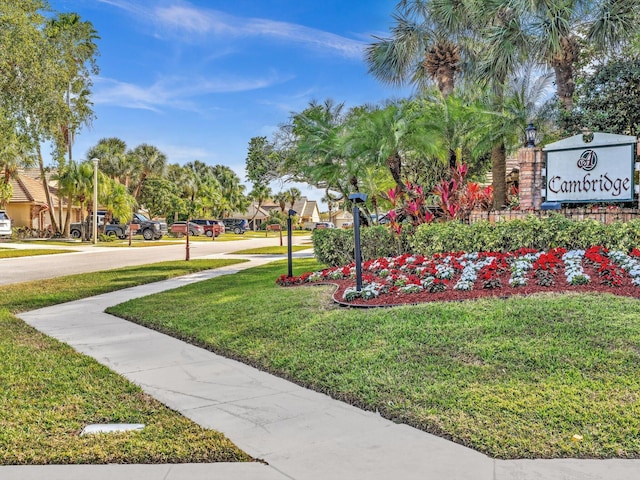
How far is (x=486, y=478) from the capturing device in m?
2.88

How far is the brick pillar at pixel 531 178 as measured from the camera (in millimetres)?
10836

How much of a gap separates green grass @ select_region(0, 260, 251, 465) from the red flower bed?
345 centimetres

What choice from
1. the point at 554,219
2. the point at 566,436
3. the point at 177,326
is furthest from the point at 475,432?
the point at 554,219

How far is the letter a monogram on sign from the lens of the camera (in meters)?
9.67

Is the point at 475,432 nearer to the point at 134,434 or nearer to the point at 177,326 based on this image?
the point at 134,434

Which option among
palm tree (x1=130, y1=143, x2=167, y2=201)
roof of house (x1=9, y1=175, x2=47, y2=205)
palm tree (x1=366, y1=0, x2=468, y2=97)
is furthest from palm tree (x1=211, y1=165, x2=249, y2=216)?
palm tree (x1=366, y1=0, x2=468, y2=97)

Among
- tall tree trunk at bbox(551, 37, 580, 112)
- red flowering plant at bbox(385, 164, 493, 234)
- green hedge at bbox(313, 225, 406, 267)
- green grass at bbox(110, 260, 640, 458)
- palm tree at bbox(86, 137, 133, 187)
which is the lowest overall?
green grass at bbox(110, 260, 640, 458)

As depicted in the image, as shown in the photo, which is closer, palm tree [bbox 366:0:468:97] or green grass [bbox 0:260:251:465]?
green grass [bbox 0:260:251:465]

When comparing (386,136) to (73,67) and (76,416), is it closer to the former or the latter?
(76,416)

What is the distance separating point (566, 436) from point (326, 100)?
13.9m

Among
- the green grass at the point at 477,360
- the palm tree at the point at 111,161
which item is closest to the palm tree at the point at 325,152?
the green grass at the point at 477,360

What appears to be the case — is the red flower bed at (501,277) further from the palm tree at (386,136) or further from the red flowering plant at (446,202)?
the palm tree at (386,136)

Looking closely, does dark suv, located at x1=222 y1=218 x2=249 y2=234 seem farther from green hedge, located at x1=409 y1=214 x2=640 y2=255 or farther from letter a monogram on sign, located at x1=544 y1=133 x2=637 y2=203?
letter a monogram on sign, located at x1=544 y1=133 x2=637 y2=203

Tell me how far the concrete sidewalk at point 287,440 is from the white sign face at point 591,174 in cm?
775
